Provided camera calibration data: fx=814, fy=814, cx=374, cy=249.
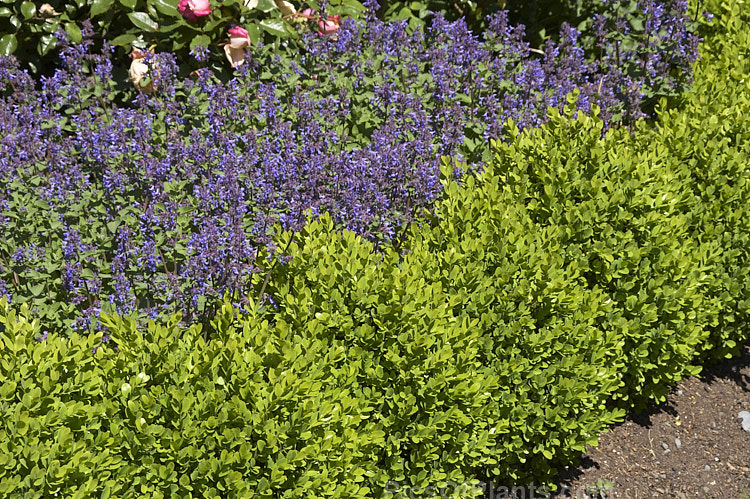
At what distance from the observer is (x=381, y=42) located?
5438mm

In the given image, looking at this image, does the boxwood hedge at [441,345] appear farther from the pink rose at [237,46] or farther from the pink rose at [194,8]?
the pink rose at [194,8]

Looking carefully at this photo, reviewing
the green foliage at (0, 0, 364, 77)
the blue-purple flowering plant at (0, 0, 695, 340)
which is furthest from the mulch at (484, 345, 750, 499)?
the green foliage at (0, 0, 364, 77)

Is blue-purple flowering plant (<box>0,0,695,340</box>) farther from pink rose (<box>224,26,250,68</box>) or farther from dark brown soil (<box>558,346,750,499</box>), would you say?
dark brown soil (<box>558,346,750,499</box>)

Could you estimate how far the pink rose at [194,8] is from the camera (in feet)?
16.6

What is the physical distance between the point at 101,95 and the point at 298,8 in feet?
5.37

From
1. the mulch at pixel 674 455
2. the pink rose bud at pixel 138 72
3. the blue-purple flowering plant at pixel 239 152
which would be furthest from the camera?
the pink rose bud at pixel 138 72

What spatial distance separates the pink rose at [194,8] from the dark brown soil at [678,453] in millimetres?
3450

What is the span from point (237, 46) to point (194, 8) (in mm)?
355

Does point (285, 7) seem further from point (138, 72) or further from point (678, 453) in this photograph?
point (678, 453)

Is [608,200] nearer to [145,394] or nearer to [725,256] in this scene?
[725,256]

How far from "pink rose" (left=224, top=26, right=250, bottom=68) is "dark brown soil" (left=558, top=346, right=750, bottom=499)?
3103 mm

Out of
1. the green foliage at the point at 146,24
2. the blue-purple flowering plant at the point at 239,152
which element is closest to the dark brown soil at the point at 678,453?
the blue-purple flowering plant at the point at 239,152

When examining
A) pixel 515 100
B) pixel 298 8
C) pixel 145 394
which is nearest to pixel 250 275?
pixel 145 394

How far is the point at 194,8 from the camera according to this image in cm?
505
